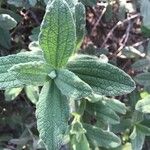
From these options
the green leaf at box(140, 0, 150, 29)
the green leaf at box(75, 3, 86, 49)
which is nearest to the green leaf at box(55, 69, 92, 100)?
the green leaf at box(75, 3, 86, 49)

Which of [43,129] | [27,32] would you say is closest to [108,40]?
[27,32]

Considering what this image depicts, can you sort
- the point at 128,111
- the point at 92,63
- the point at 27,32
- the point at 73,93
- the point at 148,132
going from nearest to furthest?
the point at 73,93, the point at 92,63, the point at 148,132, the point at 128,111, the point at 27,32

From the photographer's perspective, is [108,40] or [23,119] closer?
[23,119]

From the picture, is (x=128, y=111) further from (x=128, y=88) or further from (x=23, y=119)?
(x=128, y=88)

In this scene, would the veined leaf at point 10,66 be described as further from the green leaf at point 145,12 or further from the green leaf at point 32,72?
the green leaf at point 145,12

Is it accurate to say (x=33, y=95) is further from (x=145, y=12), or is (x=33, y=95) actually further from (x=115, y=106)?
A: (x=145, y=12)

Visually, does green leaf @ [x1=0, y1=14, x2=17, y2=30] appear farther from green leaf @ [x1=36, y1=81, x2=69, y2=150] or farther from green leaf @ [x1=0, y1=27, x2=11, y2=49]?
green leaf @ [x1=36, y1=81, x2=69, y2=150]

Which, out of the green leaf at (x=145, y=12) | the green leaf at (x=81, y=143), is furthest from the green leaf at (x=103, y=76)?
the green leaf at (x=145, y=12)
